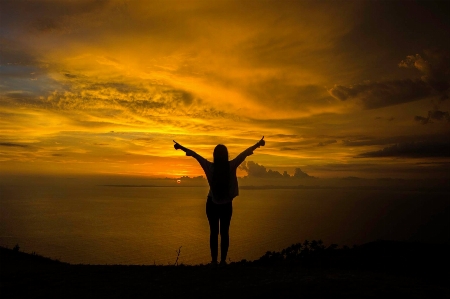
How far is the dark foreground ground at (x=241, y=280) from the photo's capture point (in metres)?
6.88

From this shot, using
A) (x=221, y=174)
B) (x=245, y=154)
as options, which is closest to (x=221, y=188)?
(x=221, y=174)

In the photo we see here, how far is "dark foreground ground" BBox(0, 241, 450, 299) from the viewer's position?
22.6ft

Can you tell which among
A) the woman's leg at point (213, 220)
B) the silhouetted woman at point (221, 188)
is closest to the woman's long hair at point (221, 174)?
the silhouetted woman at point (221, 188)

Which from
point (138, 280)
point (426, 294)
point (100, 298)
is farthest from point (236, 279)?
point (426, 294)

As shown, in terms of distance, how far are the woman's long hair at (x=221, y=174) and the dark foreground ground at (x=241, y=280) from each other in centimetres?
192

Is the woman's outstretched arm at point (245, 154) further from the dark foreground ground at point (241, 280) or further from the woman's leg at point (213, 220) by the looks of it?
the dark foreground ground at point (241, 280)

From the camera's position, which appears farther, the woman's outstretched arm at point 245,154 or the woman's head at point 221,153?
the woman's outstretched arm at point 245,154

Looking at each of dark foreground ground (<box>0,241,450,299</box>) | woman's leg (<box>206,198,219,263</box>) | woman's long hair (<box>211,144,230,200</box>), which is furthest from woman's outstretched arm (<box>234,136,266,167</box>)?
dark foreground ground (<box>0,241,450,299</box>)

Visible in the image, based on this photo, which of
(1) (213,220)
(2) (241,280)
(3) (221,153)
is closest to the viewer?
(2) (241,280)

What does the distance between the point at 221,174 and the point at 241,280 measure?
241cm

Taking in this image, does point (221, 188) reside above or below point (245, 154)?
below

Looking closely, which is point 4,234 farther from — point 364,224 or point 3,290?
point 364,224

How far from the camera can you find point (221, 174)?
8.71 metres

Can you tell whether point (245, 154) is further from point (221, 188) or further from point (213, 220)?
point (213, 220)
